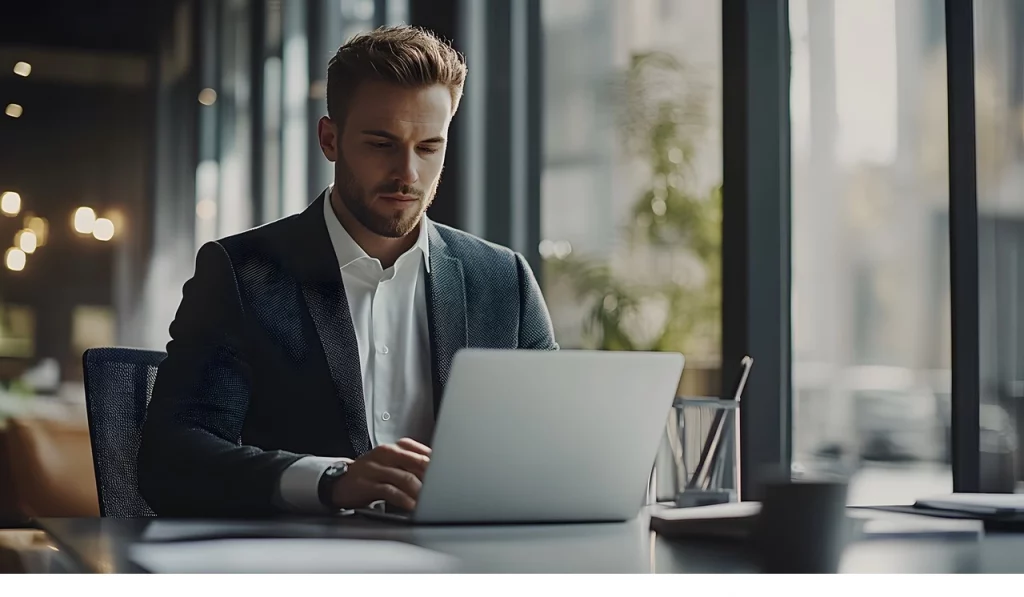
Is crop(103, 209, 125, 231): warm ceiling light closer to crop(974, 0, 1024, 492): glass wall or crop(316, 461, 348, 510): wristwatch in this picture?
crop(316, 461, 348, 510): wristwatch

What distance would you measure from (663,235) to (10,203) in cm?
191

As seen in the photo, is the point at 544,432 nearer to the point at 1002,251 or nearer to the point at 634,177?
the point at 1002,251

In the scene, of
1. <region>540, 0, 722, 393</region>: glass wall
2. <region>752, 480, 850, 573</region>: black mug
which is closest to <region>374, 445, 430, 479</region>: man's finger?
<region>752, 480, 850, 573</region>: black mug

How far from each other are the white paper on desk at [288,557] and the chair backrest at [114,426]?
2.00 ft

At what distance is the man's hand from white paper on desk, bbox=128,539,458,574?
0.52 feet

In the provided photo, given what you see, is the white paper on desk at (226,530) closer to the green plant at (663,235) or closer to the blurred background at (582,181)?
the blurred background at (582,181)

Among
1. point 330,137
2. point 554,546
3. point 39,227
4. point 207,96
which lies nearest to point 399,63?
point 330,137

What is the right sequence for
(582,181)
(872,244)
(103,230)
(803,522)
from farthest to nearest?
(103,230) → (582,181) → (872,244) → (803,522)

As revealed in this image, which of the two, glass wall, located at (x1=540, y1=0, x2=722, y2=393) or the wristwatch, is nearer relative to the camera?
the wristwatch

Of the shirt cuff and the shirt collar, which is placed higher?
the shirt collar

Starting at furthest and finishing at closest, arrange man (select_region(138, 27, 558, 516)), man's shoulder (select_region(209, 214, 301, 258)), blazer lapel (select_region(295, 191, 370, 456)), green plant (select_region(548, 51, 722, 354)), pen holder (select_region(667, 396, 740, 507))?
green plant (select_region(548, 51, 722, 354))
man's shoulder (select_region(209, 214, 301, 258))
blazer lapel (select_region(295, 191, 370, 456))
man (select_region(138, 27, 558, 516))
pen holder (select_region(667, 396, 740, 507))

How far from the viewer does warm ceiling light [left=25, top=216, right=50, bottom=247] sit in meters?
3.36

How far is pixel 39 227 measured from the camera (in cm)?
337

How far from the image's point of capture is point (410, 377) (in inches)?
75.3
